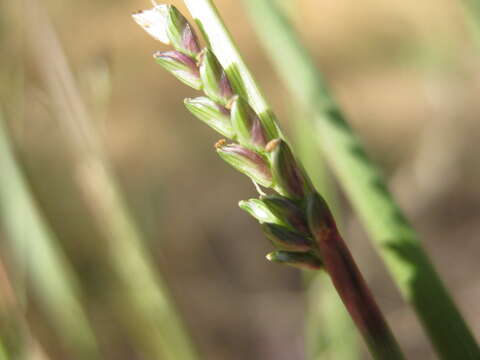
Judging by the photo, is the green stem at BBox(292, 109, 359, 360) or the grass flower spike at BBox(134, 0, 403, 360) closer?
the grass flower spike at BBox(134, 0, 403, 360)

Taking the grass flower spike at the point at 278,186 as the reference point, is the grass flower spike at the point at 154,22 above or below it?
above

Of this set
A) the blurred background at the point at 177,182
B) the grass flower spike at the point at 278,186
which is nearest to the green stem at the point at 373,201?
the grass flower spike at the point at 278,186

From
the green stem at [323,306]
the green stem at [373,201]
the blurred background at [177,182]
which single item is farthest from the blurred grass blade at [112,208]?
the green stem at [373,201]

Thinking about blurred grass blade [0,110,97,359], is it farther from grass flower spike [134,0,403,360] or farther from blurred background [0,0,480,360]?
grass flower spike [134,0,403,360]

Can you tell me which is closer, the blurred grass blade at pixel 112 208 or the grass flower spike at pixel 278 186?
the grass flower spike at pixel 278 186

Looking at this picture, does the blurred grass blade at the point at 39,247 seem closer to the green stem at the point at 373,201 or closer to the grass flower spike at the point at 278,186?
the green stem at the point at 373,201

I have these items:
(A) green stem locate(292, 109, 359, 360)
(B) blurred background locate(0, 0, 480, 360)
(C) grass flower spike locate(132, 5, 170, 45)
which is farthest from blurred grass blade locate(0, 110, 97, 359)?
(C) grass flower spike locate(132, 5, 170, 45)

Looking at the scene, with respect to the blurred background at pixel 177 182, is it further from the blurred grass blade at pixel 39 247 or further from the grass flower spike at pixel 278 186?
the grass flower spike at pixel 278 186

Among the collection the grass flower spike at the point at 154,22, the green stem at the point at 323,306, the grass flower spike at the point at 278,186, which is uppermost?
the grass flower spike at the point at 154,22
